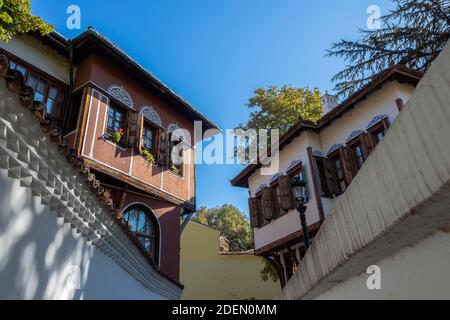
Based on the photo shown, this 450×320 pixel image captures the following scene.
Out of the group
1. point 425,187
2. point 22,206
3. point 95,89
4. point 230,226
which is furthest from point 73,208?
point 230,226

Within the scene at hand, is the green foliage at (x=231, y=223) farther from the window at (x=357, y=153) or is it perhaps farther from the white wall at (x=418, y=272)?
the white wall at (x=418, y=272)

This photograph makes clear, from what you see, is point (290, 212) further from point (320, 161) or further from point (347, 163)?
point (347, 163)

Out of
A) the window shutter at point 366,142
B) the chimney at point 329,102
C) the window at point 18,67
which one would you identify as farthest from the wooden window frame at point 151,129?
the chimney at point 329,102

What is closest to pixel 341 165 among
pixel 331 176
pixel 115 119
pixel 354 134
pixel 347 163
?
pixel 347 163

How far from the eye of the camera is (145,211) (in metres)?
9.93

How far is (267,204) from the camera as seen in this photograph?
12.0m

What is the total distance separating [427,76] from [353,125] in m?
9.08

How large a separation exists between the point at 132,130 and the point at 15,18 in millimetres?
4932

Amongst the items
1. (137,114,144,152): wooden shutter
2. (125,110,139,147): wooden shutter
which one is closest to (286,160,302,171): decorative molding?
(137,114,144,152): wooden shutter

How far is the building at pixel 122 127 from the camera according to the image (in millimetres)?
8234

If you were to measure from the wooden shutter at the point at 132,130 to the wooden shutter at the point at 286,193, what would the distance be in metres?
5.15

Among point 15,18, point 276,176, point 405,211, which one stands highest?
point 276,176

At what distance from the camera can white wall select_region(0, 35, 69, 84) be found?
8.15m

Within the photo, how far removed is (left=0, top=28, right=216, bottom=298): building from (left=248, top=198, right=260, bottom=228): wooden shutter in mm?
2661
